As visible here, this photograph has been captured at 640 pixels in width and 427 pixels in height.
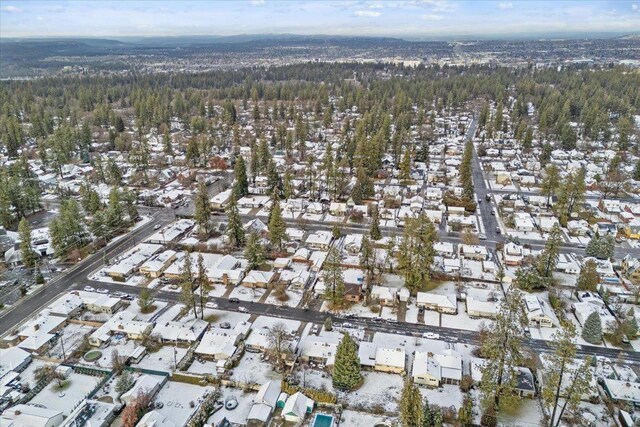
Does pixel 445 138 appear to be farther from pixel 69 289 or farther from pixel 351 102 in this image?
pixel 69 289

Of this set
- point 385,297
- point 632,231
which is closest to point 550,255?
point 385,297

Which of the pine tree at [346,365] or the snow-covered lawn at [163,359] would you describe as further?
the snow-covered lawn at [163,359]

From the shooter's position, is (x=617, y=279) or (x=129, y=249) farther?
(x=129, y=249)

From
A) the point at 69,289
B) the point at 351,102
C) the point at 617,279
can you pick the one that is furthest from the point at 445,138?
the point at 69,289

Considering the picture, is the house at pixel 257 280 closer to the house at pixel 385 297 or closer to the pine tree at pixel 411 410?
the house at pixel 385 297

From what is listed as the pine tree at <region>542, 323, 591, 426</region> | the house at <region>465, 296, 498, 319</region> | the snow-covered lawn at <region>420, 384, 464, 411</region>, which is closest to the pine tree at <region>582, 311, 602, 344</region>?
the house at <region>465, 296, 498, 319</region>

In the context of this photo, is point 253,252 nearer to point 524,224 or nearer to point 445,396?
point 445,396

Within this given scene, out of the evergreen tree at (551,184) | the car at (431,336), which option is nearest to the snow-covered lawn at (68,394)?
the car at (431,336)
